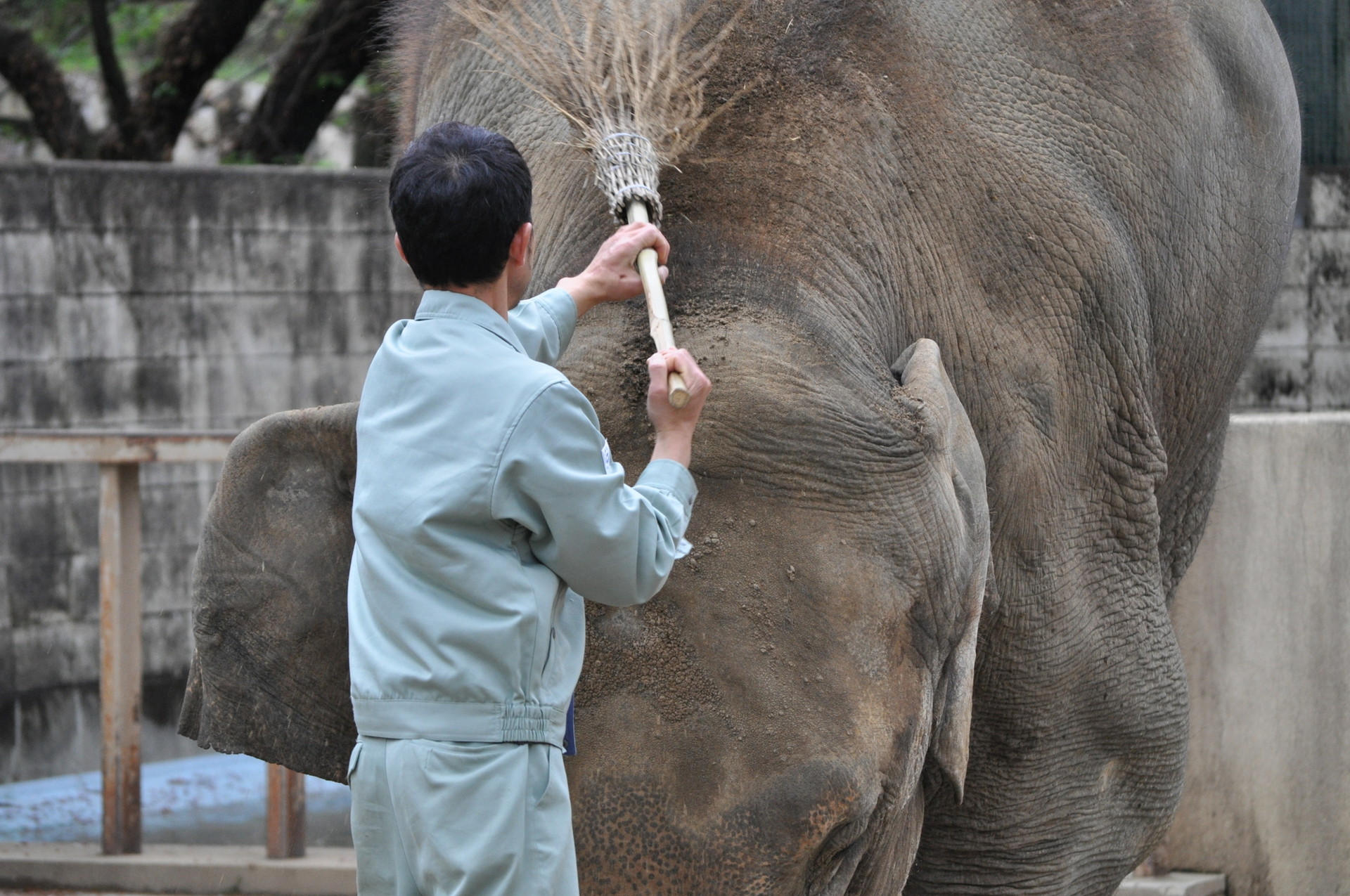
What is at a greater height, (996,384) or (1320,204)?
(996,384)

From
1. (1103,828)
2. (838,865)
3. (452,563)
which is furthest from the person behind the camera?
(1103,828)

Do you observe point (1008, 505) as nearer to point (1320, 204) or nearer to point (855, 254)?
point (855, 254)

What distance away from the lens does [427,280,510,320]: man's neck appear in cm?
190

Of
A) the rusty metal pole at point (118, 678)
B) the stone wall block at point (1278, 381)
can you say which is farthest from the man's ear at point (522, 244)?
the stone wall block at point (1278, 381)

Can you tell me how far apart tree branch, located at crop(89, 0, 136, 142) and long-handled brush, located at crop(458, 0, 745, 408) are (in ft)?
27.8

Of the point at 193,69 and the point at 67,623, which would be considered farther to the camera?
the point at 193,69

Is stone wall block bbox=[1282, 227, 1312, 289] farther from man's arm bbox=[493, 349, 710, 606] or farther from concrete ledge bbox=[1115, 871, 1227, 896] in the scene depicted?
man's arm bbox=[493, 349, 710, 606]

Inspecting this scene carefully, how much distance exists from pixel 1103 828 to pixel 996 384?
2.94 feet

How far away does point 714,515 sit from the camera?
1957 mm

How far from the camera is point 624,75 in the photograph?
2.19 m

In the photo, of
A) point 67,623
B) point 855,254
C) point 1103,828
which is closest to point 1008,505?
point 855,254

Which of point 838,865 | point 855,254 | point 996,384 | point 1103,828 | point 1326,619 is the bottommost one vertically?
point 1326,619

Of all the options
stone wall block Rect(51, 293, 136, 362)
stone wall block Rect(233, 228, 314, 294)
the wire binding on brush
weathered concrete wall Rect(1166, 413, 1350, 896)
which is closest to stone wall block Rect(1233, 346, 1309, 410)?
weathered concrete wall Rect(1166, 413, 1350, 896)

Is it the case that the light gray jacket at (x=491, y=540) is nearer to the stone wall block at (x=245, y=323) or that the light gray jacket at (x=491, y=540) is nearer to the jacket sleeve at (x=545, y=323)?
the jacket sleeve at (x=545, y=323)
